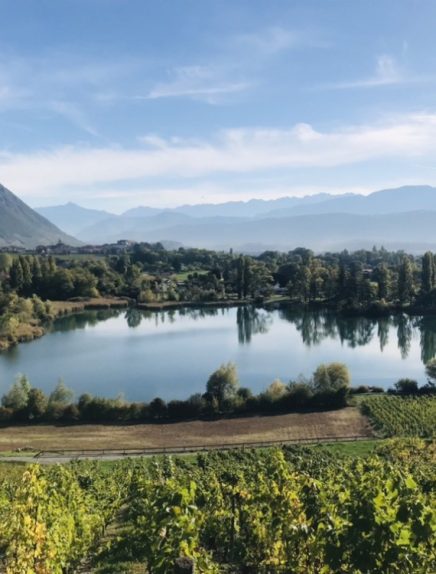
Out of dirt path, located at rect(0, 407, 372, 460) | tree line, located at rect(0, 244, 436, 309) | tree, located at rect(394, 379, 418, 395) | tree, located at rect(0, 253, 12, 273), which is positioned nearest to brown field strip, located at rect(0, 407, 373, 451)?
dirt path, located at rect(0, 407, 372, 460)

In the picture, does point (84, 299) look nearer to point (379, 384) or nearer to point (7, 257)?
point (7, 257)

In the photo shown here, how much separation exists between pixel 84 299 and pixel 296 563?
9452cm

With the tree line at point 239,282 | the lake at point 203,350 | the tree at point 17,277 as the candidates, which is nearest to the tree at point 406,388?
the lake at point 203,350

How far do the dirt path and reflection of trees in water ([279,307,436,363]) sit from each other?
89.2 ft

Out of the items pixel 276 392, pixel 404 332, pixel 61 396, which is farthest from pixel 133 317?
pixel 276 392

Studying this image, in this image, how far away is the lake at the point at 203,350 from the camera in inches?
1949

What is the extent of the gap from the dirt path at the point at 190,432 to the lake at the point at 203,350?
8980 mm

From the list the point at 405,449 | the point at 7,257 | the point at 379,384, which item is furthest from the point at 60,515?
the point at 7,257

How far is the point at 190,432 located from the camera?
3375 cm

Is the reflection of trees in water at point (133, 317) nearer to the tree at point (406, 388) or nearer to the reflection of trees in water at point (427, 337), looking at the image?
the reflection of trees in water at point (427, 337)

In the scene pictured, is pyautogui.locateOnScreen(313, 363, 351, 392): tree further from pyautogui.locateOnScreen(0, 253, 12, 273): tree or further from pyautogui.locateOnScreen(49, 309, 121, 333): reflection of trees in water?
pyautogui.locateOnScreen(0, 253, 12, 273): tree

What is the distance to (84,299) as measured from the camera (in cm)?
9869

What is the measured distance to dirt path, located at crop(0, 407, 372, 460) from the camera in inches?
1244

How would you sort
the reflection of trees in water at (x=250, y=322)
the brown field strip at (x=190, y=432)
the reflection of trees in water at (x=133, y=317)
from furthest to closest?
the reflection of trees in water at (x=133, y=317) < the reflection of trees in water at (x=250, y=322) < the brown field strip at (x=190, y=432)
